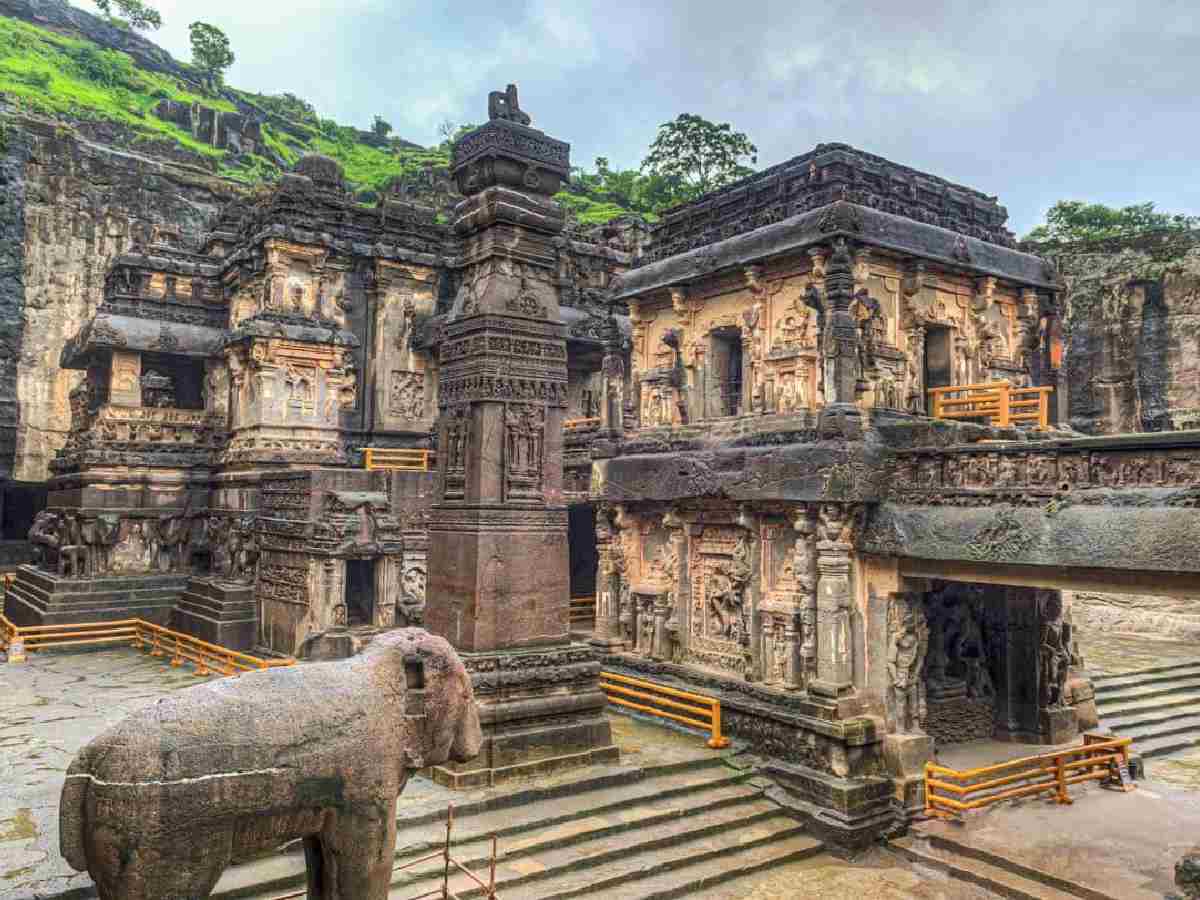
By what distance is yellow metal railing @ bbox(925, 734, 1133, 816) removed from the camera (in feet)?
33.9

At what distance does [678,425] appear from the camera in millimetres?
14836

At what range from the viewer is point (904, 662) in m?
11.1

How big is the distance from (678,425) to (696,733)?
16.8 feet

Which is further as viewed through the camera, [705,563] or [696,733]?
[705,563]

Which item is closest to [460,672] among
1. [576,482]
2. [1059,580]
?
[1059,580]

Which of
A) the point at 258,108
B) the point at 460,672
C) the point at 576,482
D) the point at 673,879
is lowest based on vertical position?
the point at 673,879

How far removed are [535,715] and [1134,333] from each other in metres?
24.1

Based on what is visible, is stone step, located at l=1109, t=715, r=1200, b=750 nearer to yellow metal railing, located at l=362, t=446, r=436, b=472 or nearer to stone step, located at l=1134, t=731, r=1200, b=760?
stone step, located at l=1134, t=731, r=1200, b=760

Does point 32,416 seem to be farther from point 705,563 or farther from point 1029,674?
point 1029,674

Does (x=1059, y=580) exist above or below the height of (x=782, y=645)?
above

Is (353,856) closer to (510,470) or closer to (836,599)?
(510,470)

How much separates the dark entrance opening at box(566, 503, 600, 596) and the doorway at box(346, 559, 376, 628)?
6.92 m

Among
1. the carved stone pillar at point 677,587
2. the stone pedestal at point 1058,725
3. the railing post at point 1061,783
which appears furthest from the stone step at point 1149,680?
the carved stone pillar at point 677,587

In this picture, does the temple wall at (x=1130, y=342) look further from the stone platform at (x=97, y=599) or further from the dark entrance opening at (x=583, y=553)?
the stone platform at (x=97, y=599)
